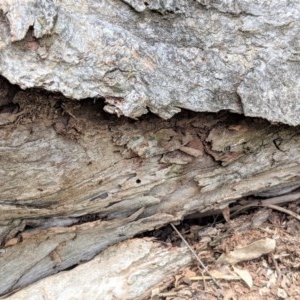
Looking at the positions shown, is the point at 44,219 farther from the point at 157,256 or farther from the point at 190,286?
the point at 190,286

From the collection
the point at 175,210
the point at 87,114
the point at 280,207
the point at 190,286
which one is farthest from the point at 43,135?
the point at 280,207

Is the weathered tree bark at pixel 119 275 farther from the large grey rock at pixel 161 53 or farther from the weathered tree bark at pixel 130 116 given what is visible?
the large grey rock at pixel 161 53

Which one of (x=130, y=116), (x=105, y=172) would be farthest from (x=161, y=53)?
(x=105, y=172)

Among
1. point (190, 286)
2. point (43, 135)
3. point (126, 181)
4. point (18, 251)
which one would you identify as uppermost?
point (43, 135)

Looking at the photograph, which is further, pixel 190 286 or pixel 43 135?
pixel 190 286

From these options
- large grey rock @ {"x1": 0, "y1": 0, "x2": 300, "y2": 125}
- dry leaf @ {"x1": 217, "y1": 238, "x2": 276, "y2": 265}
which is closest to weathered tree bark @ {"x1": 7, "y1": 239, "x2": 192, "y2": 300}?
dry leaf @ {"x1": 217, "y1": 238, "x2": 276, "y2": 265}

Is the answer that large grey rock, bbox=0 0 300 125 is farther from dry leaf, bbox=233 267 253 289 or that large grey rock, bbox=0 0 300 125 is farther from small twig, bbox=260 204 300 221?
dry leaf, bbox=233 267 253 289
